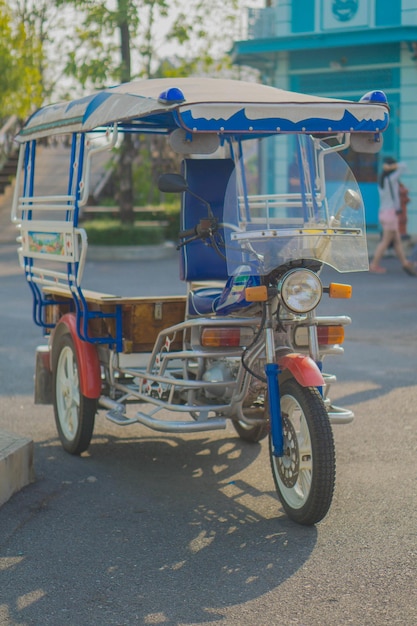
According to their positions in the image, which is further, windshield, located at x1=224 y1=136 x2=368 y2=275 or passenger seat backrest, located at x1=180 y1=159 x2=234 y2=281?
passenger seat backrest, located at x1=180 y1=159 x2=234 y2=281

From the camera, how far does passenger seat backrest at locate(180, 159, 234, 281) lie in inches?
255

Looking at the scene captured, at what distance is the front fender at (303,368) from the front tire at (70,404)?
1.63 meters

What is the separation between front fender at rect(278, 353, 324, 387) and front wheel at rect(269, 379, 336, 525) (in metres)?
0.07

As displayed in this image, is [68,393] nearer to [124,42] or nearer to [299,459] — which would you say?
[299,459]

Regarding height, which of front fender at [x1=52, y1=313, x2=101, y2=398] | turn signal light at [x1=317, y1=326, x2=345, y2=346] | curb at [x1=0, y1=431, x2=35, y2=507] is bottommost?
curb at [x1=0, y1=431, x2=35, y2=507]

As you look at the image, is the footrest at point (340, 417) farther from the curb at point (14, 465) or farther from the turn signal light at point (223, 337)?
the curb at point (14, 465)

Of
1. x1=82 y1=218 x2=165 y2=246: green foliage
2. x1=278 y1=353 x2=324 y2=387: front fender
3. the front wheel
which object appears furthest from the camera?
x1=82 y1=218 x2=165 y2=246: green foliage

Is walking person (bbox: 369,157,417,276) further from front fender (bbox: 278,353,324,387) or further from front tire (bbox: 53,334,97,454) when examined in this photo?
front fender (bbox: 278,353,324,387)

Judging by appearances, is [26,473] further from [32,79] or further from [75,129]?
[32,79]

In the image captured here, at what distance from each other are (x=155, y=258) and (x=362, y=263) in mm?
15354

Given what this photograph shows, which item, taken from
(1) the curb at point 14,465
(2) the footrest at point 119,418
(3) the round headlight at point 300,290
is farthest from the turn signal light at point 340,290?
(1) the curb at point 14,465

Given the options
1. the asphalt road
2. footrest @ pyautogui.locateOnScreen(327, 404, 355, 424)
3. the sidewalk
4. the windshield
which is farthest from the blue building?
the sidewalk

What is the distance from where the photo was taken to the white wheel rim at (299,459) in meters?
5.02

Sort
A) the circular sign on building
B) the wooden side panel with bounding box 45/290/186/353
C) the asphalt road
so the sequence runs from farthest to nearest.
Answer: the circular sign on building < the wooden side panel with bounding box 45/290/186/353 < the asphalt road
